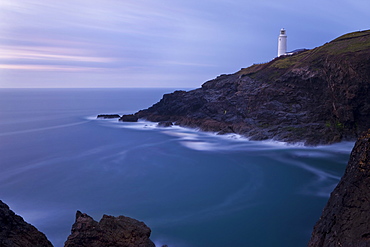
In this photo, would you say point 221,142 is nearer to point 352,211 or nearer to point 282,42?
point 352,211

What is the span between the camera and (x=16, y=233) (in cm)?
684

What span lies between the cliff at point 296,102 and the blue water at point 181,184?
8.52 ft

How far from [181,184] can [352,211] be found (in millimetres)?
13862

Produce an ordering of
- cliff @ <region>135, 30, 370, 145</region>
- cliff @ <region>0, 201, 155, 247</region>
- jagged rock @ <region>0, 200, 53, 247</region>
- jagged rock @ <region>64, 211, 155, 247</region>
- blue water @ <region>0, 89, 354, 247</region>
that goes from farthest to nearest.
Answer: cliff @ <region>135, 30, 370, 145</region>
blue water @ <region>0, 89, 354, 247</region>
jagged rock @ <region>64, 211, 155, 247</region>
cliff @ <region>0, 201, 155, 247</region>
jagged rock @ <region>0, 200, 53, 247</region>

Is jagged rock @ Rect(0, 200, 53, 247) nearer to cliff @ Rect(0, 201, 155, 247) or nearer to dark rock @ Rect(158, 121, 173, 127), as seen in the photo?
cliff @ Rect(0, 201, 155, 247)

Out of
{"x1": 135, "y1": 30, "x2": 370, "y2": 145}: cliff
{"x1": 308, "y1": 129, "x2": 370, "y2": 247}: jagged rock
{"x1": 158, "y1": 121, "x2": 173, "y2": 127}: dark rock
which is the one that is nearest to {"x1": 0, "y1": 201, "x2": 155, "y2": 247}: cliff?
{"x1": 308, "y1": 129, "x2": 370, "y2": 247}: jagged rock

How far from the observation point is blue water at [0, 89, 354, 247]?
13547mm

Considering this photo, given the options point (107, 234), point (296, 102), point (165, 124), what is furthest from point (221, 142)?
point (107, 234)

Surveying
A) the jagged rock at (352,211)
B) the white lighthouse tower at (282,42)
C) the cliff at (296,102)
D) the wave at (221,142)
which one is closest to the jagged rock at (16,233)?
the jagged rock at (352,211)

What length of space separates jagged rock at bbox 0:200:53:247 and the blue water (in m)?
6.12

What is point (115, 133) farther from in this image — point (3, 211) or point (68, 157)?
point (3, 211)

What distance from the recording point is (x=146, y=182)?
20.7 m

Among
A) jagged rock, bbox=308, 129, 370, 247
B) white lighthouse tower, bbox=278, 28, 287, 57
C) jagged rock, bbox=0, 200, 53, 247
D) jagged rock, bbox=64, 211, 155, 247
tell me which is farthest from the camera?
white lighthouse tower, bbox=278, 28, 287, 57

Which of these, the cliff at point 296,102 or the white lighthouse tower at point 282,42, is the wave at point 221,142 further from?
the white lighthouse tower at point 282,42
